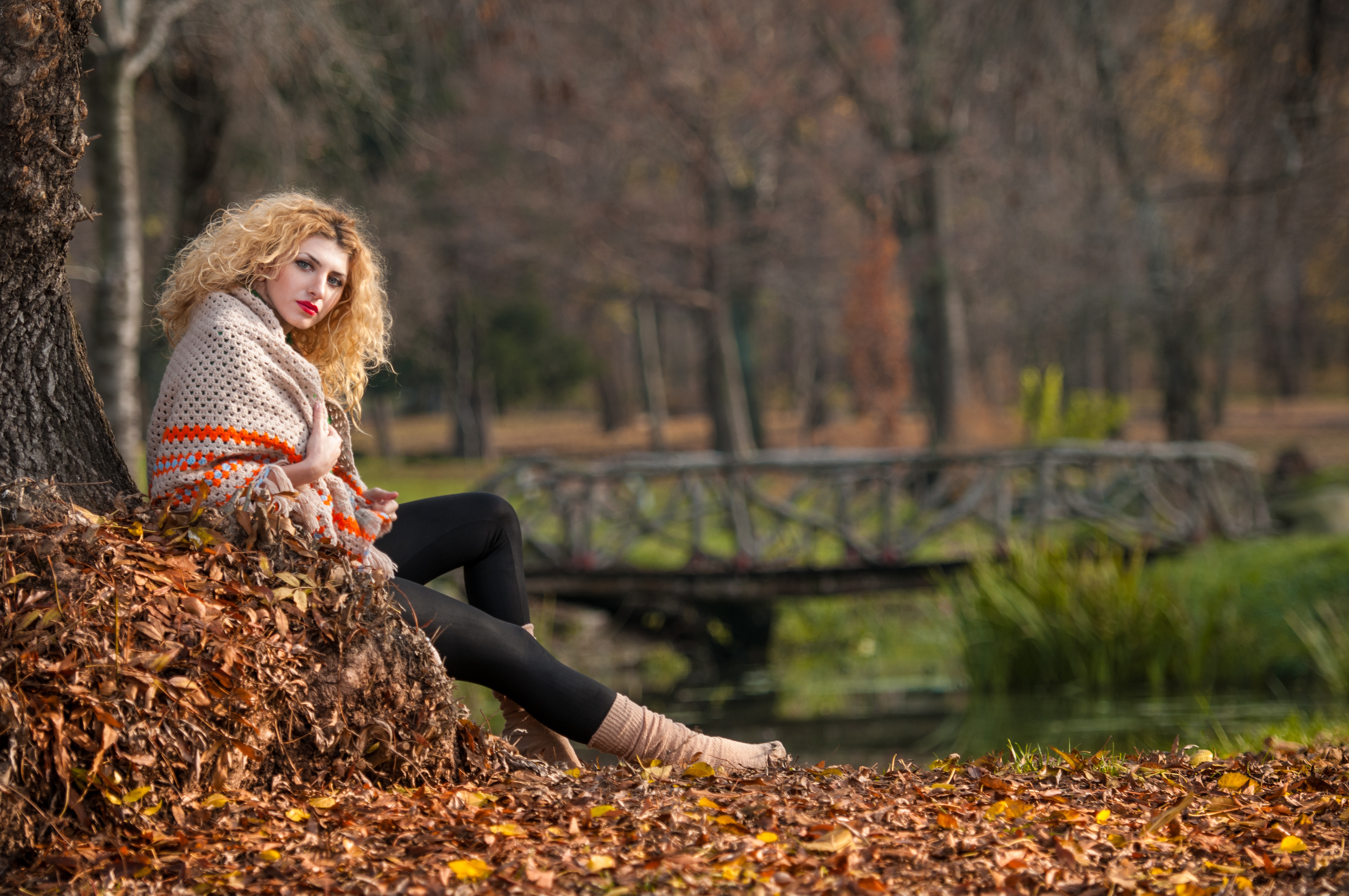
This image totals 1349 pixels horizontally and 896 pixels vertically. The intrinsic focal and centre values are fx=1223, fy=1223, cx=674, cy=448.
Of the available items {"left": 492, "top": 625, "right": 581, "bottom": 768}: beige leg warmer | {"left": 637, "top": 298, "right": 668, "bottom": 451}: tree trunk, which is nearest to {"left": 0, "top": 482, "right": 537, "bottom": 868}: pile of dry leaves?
{"left": 492, "top": 625, "right": 581, "bottom": 768}: beige leg warmer

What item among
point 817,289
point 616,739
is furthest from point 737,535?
point 817,289

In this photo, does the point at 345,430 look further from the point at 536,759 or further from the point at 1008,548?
the point at 1008,548

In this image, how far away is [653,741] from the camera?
300 centimetres

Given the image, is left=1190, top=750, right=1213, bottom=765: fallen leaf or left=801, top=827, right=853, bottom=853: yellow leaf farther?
left=1190, top=750, right=1213, bottom=765: fallen leaf

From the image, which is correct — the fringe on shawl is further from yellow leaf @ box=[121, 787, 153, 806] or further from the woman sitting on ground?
yellow leaf @ box=[121, 787, 153, 806]

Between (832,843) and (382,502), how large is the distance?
4.77 ft

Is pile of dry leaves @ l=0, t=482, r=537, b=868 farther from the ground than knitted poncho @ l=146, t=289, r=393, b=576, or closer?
closer

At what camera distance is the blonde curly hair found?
2.97m

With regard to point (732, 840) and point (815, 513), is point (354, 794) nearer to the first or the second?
point (732, 840)

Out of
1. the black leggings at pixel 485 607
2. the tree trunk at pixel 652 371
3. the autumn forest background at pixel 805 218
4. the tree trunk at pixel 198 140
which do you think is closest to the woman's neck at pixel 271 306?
the black leggings at pixel 485 607

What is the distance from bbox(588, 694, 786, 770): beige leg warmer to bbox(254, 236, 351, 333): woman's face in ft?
4.07

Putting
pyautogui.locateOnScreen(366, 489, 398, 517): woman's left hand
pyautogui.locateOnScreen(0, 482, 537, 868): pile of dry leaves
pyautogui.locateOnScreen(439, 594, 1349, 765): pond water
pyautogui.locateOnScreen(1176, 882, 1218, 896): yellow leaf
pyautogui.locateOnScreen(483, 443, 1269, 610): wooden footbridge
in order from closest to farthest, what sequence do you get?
Result: pyautogui.locateOnScreen(1176, 882, 1218, 896): yellow leaf < pyautogui.locateOnScreen(0, 482, 537, 868): pile of dry leaves < pyautogui.locateOnScreen(366, 489, 398, 517): woman's left hand < pyautogui.locateOnScreen(439, 594, 1349, 765): pond water < pyautogui.locateOnScreen(483, 443, 1269, 610): wooden footbridge

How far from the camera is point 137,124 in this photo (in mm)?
10711

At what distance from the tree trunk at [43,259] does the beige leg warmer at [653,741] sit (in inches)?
50.0
